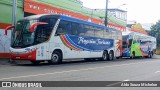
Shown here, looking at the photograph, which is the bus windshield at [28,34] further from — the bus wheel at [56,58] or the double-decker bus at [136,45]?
the double-decker bus at [136,45]

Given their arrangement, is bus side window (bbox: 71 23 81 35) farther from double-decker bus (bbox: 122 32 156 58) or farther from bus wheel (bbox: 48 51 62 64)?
double-decker bus (bbox: 122 32 156 58)

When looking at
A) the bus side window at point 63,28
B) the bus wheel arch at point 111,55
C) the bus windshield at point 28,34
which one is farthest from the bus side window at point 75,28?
the bus wheel arch at point 111,55

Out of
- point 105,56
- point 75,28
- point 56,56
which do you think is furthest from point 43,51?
point 105,56

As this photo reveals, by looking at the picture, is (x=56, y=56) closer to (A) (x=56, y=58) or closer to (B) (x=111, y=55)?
(A) (x=56, y=58)

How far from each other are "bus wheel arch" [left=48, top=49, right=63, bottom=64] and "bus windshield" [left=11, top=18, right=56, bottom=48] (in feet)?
4.82

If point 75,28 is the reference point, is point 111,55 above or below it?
below

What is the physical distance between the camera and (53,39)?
20578 mm

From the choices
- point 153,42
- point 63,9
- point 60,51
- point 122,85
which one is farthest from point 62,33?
point 153,42

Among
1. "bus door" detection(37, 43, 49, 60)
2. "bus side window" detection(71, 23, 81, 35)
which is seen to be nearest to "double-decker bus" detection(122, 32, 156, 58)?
"bus side window" detection(71, 23, 81, 35)

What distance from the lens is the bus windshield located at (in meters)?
19.2

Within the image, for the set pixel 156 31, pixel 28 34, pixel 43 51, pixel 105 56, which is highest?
pixel 156 31

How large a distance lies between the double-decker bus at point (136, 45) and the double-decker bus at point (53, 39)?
9.27 meters

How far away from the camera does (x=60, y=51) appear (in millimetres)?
21703

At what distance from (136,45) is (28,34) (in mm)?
21248
